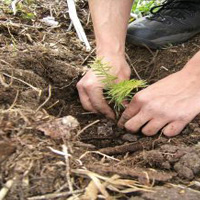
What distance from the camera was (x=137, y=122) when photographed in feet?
5.52

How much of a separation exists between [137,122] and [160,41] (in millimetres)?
1038

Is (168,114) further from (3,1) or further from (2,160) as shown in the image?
(3,1)

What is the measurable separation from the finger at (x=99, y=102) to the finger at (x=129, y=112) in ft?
0.26

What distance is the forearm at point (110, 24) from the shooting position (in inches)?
78.4

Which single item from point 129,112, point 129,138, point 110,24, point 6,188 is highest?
point 110,24


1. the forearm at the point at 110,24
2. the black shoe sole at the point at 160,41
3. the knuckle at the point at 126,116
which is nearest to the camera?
the knuckle at the point at 126,116

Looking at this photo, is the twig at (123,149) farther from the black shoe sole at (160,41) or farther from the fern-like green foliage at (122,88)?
the black shoe sole at (160,41)

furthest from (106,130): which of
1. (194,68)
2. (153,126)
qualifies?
(194,68)

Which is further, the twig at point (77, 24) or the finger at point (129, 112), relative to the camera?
the twig at point (77, 24)

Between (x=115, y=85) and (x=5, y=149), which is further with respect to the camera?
(x=115, y=85)

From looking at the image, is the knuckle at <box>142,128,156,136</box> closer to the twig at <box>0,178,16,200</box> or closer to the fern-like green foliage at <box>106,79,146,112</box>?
the fern-like green foliage at <box>106,79,146,112</box>

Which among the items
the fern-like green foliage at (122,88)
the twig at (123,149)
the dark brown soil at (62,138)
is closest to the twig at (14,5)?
the dark brown soil at (62,138)

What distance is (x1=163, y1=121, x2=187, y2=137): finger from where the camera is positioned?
5.32 ft

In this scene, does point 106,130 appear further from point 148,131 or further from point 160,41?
point 160,41
